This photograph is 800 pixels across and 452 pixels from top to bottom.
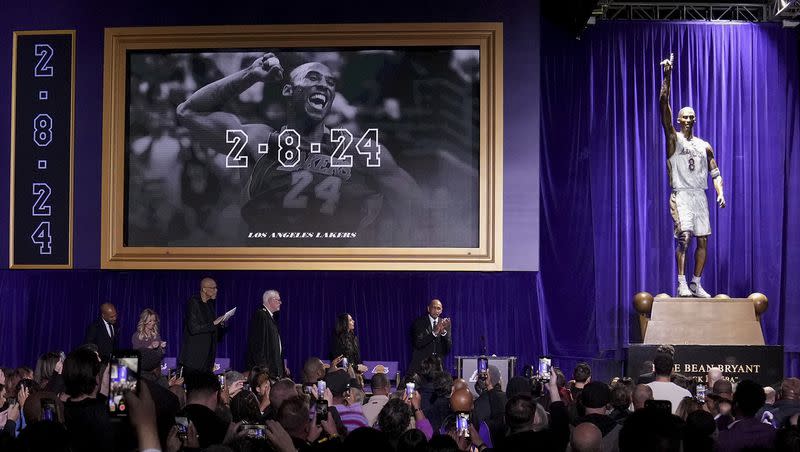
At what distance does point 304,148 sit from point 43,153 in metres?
3.44

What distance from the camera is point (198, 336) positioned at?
40.4 ft

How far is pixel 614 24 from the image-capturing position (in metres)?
15.3

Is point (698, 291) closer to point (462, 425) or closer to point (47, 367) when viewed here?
point (47, 367)

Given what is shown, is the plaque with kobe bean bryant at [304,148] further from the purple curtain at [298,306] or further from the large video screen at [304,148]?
the purple curtain at [298,306]

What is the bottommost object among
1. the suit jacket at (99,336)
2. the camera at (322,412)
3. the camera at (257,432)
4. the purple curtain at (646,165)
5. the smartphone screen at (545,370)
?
the suit jacket at (99,336)

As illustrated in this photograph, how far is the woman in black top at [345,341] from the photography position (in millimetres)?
12734

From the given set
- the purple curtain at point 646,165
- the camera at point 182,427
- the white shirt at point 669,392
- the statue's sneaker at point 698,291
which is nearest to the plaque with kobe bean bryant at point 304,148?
the purple curtain at point 646,165

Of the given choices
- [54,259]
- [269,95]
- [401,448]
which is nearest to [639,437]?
[401,448]

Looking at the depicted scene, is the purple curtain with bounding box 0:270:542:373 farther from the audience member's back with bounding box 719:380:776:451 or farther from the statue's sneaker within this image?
the audience member's back with bounding box 719:380:776:451

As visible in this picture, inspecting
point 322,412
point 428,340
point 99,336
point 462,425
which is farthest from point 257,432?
point 428,340

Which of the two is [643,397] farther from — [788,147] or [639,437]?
[788,147]

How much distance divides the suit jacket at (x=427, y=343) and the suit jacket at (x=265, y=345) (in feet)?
5.49

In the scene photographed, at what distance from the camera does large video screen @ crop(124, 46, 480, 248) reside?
13.8 m

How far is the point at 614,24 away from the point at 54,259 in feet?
26.5
